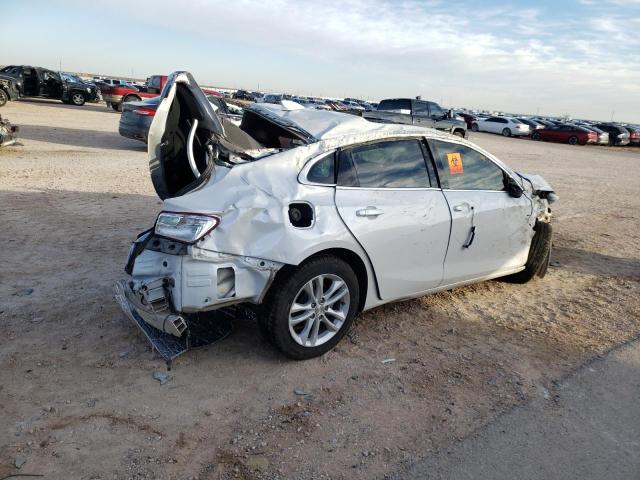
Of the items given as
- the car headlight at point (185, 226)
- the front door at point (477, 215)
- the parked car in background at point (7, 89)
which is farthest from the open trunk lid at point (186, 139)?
the parked car in background at point (7, 89)

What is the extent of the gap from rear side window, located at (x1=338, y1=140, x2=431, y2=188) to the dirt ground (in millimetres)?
1238

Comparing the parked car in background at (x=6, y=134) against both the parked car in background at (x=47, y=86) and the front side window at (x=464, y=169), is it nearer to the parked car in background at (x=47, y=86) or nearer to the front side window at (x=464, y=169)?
the front side window at (x=464, y=169)

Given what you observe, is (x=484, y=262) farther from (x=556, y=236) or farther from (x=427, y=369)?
(x=556, y=236)

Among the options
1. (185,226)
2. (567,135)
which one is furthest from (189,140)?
(567,135)

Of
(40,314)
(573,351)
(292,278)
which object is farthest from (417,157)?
(40,314)

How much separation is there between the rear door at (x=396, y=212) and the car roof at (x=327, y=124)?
0.37ft

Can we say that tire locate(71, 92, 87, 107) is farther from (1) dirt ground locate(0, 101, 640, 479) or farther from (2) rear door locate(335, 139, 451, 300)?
(2) rear door locate(335, 139, 451, 300)

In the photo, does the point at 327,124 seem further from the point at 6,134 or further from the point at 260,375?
the point at 6,134

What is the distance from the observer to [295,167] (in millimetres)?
3600

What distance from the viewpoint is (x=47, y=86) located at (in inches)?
1075

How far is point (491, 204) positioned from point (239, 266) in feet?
8.17

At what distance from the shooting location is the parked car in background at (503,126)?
1439 inches

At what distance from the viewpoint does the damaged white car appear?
3303 mm

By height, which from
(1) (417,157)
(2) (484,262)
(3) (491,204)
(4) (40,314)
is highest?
(1) (417,157)
